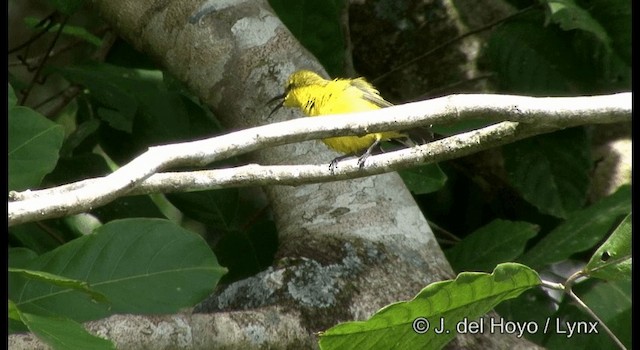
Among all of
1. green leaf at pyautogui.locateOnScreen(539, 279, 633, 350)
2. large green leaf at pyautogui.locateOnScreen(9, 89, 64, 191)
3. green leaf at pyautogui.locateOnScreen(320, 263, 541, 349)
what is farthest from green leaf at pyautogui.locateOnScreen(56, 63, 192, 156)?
green leaf at pyautogui.locateOnScreen(320, 263, 541, 349)

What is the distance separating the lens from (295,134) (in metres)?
2.02

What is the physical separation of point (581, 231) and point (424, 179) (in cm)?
59

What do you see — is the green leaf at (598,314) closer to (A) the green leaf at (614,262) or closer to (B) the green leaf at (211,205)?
(A) the green leaf at (614,262)

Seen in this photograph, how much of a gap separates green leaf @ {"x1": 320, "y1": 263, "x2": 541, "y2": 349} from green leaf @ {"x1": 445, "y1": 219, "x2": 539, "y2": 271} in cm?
133

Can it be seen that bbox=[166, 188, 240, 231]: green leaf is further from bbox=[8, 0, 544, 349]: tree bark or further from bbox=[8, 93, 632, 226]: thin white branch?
bbox=[8, 93, 632, 226]: thin white branch

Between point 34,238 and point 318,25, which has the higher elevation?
point 318,25

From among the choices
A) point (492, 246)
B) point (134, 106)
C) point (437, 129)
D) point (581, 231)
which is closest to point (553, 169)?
point (581, 231)

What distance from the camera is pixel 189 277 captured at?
289cm

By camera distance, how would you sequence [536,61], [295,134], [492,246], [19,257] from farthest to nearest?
[536,61], [492,246], [19,257], [295,134]

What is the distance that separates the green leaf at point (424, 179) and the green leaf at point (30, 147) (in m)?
A: 1.24

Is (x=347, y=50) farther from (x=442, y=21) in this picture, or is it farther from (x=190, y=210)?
(x=190, y=210)

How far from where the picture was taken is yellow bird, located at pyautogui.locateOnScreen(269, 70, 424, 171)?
339 cm

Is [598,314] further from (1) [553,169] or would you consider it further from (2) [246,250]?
Result: (2) [246,250]

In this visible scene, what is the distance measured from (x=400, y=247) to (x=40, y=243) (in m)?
1.39
